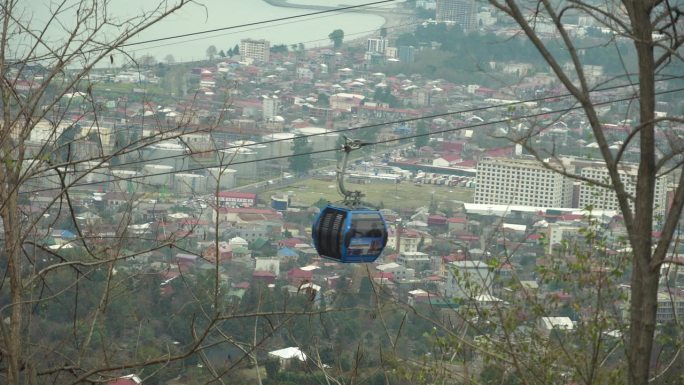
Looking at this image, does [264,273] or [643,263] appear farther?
[264,273]

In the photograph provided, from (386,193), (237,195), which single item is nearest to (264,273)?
(237,195)

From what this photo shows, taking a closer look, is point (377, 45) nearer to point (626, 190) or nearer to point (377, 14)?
point (377, 14)

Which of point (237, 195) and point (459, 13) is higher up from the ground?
point (459, 13)

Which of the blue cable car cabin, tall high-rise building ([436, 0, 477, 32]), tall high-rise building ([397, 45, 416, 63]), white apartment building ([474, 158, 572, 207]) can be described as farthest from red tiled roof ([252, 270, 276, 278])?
tall high-rise building ([436, 0, 477, 32])

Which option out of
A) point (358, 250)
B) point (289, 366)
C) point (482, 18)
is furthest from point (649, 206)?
point (482, 18)

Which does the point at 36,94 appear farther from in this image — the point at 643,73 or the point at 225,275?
the point at 225,275

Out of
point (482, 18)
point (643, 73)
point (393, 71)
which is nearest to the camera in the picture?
point (643, 73)
